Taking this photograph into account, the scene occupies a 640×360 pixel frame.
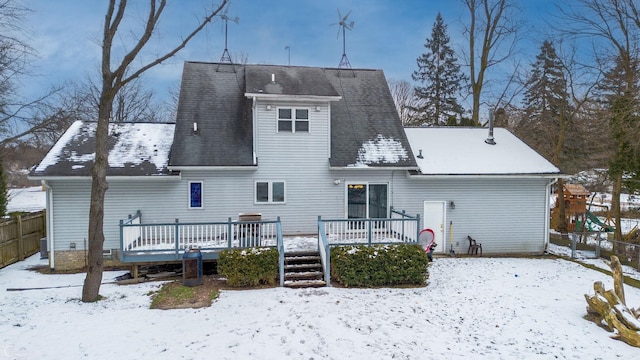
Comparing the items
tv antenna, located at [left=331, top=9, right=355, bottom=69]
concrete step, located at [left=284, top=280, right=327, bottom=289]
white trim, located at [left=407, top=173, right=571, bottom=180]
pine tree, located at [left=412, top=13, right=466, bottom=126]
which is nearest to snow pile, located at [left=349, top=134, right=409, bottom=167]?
white trim, located at [left=407, top=173, right=571, bottom=180]

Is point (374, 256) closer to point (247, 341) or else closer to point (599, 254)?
point (247, 341)

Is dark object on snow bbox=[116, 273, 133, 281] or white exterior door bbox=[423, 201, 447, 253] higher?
white exterior door bbox=[423, 201, 447, 253]

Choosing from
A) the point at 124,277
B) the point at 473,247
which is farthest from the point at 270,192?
the point at 473,247

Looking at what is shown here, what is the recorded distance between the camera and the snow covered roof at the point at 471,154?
42.2ft

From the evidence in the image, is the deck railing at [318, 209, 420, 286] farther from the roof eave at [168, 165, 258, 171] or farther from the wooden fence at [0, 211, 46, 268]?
the wooden fence at [0, 211, 46, 268]

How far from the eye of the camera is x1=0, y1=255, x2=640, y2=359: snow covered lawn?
5.75m

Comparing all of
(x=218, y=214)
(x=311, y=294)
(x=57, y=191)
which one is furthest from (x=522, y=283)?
(x=57, y=191)

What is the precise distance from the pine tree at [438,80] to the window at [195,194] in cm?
2053

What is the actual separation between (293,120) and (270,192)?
2547 mm

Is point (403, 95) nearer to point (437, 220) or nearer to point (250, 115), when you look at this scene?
point (437, 220)

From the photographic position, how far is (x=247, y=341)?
19.5 feet

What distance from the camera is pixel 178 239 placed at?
973cm

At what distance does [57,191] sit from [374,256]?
9.60m

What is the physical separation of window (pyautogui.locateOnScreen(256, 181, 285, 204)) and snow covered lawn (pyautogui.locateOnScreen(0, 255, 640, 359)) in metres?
3.99
